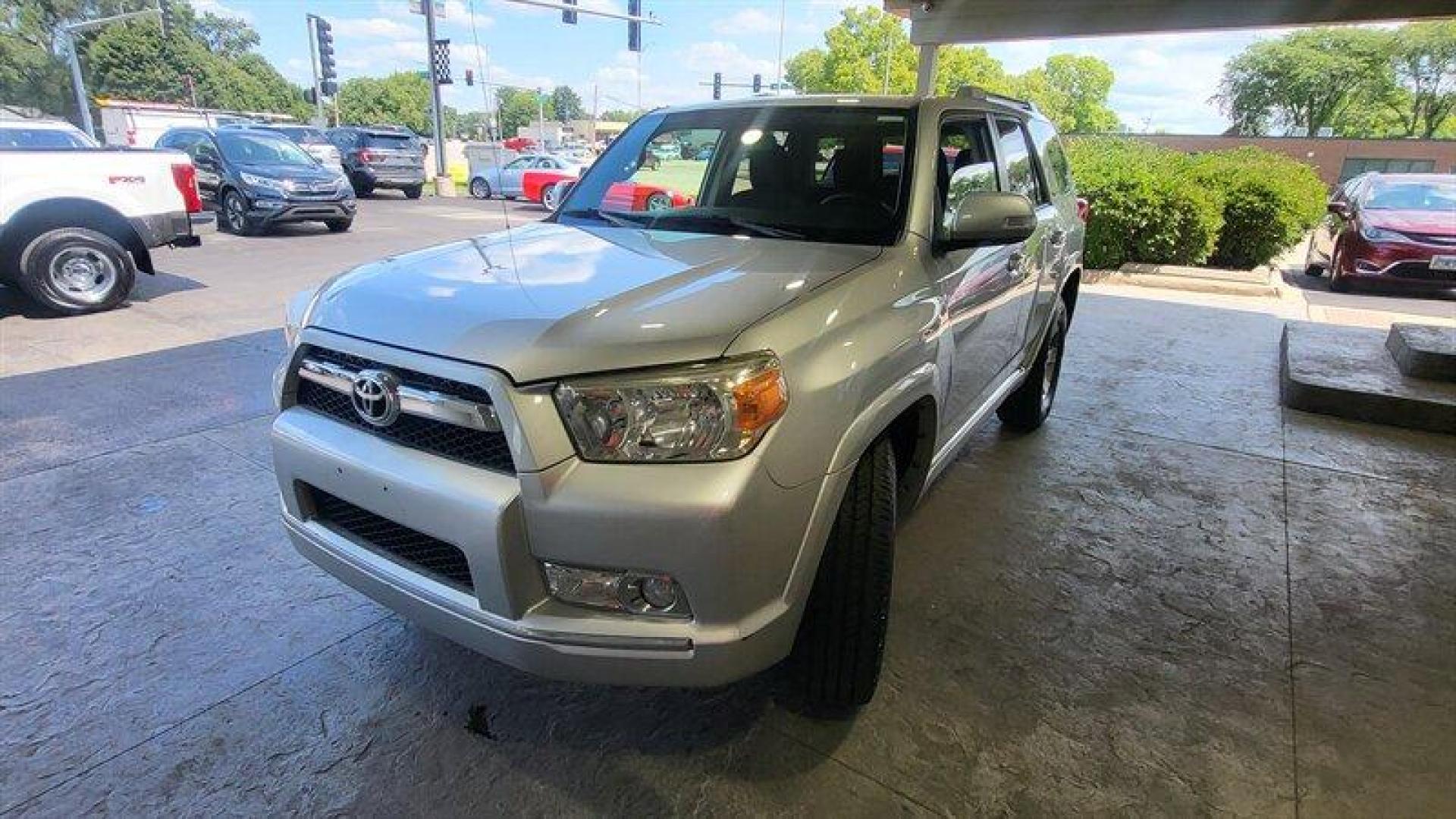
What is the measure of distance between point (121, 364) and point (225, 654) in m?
4.05

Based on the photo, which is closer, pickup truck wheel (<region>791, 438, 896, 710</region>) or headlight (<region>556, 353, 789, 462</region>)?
headlight (<region>556, 353, 789, 462</region>)

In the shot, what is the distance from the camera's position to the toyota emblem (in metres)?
1.81

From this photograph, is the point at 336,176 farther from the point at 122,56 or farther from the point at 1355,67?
the point at 1355,67

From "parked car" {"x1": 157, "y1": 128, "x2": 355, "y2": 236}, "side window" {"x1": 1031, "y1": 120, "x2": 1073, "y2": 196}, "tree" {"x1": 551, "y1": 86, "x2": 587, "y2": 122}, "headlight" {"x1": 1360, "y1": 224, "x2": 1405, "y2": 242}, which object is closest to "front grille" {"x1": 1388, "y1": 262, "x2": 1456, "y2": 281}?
"headlight" {"x1": 1360, "y1": 224, "x2": 1405, "y2": 242}

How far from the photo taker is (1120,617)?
2.76 m

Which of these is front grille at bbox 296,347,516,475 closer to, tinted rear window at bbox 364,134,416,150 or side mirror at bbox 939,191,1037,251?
side mirror at bbox 939,191,1037,251

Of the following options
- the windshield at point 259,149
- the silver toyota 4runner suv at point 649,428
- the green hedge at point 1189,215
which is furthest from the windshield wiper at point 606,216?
the windshield at point 259,149

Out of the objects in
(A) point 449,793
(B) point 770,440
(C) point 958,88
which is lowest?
(A) point 449,793

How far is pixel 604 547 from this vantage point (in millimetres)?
1594

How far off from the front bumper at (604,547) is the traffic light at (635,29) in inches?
844

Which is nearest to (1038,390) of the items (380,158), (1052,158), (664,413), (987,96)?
(1052,158)

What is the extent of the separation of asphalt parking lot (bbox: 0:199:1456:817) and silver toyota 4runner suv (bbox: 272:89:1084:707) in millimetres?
415

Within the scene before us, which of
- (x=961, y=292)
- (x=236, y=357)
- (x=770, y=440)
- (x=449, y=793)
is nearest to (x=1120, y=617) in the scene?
(x=961, y=292)

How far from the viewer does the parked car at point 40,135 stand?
7.85m
